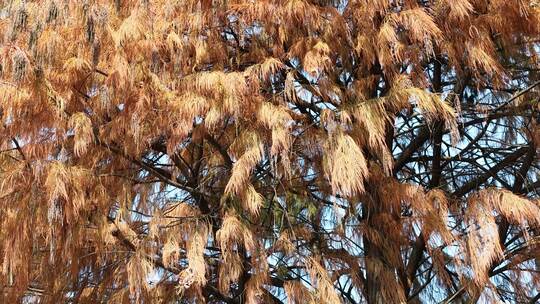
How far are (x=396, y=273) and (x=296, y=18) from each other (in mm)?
925

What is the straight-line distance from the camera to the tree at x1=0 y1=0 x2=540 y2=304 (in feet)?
7.08

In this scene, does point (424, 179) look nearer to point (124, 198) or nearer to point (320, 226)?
point (320, 226)

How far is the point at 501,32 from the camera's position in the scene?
2363 millimetres

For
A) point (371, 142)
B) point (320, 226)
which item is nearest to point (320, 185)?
point (320, 226)

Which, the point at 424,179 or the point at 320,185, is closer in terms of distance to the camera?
the point at 320,185

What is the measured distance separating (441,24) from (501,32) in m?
0.20

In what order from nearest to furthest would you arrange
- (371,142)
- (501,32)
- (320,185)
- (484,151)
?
(371,142)
(501,32)
(320,185)
(484,151)

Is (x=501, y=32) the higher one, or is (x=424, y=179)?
(x=501, y=32)

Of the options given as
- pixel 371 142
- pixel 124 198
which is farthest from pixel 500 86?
pixel 124 198

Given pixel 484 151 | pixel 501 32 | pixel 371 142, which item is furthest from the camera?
pixel 484 151

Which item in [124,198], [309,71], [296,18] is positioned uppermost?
[296,18]

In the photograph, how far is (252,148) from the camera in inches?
87.0

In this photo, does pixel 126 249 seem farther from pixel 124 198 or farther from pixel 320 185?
pixel 320 185

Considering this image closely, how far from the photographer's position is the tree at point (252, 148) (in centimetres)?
216
